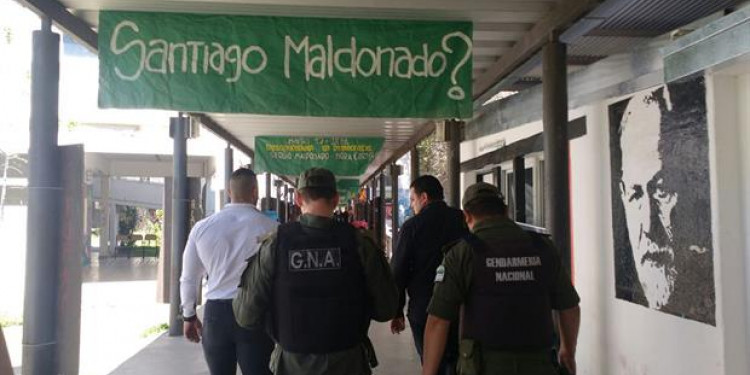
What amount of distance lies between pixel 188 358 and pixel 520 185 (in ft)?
14.3

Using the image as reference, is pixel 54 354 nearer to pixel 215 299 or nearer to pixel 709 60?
pixel 215 299

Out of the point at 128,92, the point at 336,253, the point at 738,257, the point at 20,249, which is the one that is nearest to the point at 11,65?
the point at 20,249

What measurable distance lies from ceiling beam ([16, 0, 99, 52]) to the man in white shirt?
1.82 meters

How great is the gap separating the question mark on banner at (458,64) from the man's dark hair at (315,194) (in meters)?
2.20

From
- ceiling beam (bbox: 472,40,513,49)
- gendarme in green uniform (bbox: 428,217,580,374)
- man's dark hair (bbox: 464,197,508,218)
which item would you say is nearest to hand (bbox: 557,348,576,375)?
gendarme in green uniform (bbox: 428,217,580,374)

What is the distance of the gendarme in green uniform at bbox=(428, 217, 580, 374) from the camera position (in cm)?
284

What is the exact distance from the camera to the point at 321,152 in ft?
38.9

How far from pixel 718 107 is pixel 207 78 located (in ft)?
11.5

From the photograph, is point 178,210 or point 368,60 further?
point 178,210

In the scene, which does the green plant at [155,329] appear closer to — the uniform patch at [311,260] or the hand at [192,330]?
the hand at [192,330]

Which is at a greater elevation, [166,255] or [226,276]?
[226,276]

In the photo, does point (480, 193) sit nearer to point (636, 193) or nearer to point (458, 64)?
point (636, 193)

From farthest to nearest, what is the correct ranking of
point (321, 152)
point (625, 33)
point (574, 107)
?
point (321, 152), point (574, 107), point (625, 33)

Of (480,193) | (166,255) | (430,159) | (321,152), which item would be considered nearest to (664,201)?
(480,193)
